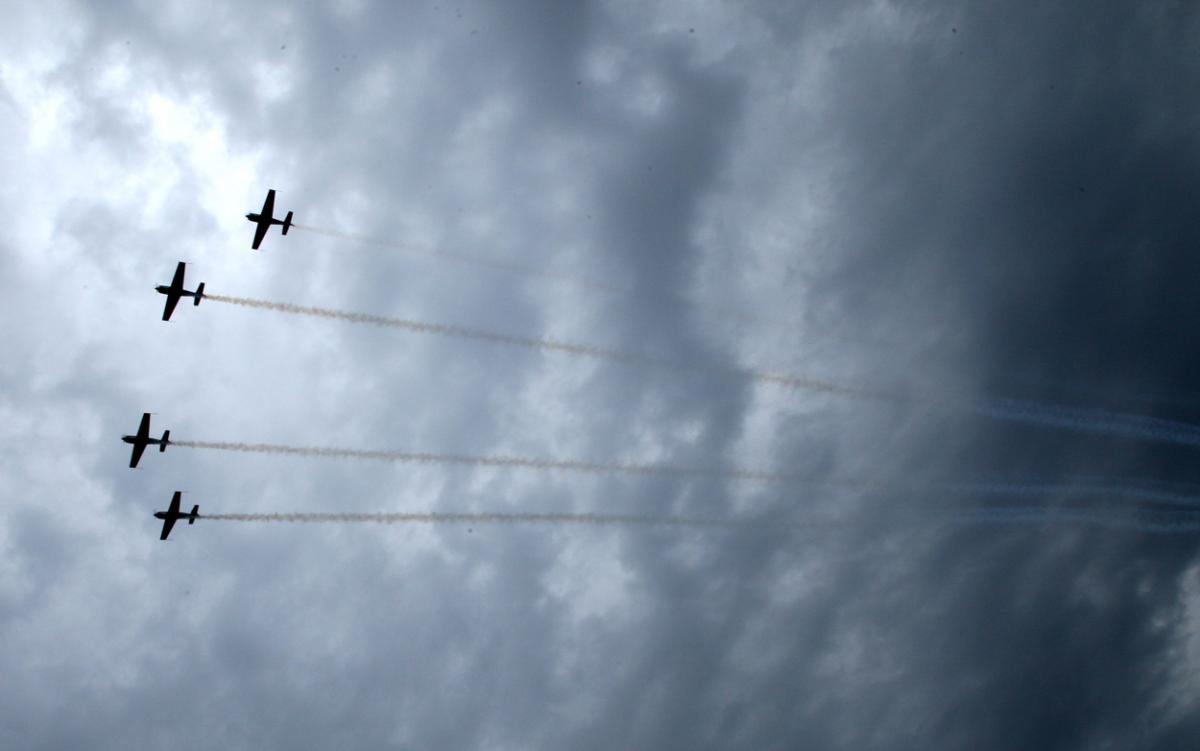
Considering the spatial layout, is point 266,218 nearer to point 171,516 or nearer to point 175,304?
point 175,304

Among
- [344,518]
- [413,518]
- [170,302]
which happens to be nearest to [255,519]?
[344,518]

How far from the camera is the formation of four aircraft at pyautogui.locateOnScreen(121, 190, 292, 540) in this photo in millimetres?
85750

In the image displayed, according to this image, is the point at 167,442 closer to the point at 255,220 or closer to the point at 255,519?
the point at 255,519

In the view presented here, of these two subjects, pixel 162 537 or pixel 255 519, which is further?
pixel 162 537

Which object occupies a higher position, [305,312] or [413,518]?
[305,312]

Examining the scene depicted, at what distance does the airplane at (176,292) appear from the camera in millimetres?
85500

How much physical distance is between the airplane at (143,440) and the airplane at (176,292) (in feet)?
42.8

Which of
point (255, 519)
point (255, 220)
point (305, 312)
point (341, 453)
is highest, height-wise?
point (255, 220)

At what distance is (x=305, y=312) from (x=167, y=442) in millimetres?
29099

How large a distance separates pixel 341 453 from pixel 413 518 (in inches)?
376

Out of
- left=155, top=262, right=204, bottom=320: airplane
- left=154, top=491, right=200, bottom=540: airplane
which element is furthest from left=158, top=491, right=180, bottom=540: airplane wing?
left=155, top=262, right=204, bottom=320: airplane

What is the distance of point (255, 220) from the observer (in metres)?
87.2

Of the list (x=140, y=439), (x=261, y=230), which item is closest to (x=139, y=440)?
(x=140, y=439)

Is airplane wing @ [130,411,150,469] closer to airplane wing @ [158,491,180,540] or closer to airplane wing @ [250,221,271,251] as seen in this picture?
airplane wing @ [158,491,180,540]
